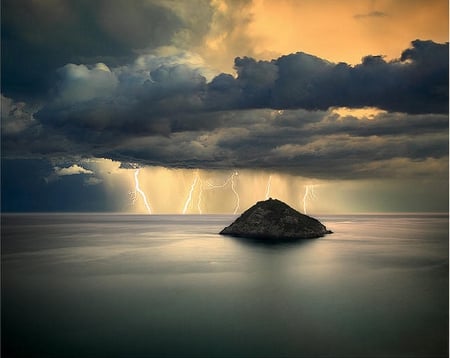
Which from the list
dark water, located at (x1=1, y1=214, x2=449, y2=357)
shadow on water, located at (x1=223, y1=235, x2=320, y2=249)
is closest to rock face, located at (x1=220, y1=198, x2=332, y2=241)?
shadow on water, located at (x1=223, y1=235, x2=320, y2=249)

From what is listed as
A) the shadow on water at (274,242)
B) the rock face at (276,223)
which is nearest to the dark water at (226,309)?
the shadow on water at (274,242)

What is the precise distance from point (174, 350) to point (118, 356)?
3156 millimetres

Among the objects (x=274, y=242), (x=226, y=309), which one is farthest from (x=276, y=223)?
(x=226, y=309)

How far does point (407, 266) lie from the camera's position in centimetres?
5231

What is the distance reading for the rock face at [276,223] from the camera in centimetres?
8638

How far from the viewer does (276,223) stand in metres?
86.5

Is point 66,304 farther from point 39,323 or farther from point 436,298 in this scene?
point 436,298

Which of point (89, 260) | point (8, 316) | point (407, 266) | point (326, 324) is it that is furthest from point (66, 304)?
point (407, 266)

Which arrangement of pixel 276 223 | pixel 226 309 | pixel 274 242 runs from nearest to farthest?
pixel 226 309, pixel 274 242, pixel 276 223

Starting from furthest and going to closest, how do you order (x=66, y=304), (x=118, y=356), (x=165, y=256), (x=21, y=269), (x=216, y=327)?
(x=165, y=256), (x=21, y=269), (x=66, y=304), (x=216, y=327), (x=118, y=356)

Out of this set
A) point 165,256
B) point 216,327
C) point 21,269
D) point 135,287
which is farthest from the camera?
point 165,256

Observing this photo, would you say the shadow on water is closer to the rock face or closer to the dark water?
the rock face

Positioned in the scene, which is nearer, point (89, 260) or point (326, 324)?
point (326, 324)

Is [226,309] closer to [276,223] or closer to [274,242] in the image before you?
[274,242]
